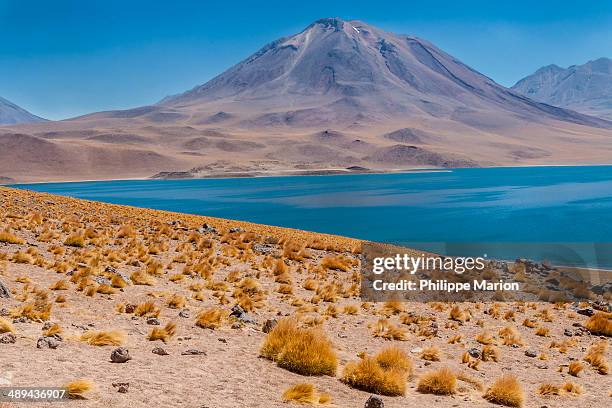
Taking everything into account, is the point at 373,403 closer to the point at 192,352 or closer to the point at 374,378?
the point at 374,378

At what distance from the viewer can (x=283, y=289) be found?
13.1 m

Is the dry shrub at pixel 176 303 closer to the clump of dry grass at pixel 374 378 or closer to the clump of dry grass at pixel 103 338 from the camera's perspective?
the clump of dry grass at pixel 103 338

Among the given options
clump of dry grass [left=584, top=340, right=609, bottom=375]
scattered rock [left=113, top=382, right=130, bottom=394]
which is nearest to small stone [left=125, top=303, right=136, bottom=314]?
scattered rock [left=113, top=382, right=130, bottom=394]

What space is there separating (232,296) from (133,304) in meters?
2.55

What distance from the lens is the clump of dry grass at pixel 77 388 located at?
546 centimetres

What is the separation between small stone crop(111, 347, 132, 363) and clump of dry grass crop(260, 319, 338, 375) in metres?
1.91

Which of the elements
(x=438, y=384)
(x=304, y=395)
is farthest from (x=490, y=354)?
(x=304, y=395)

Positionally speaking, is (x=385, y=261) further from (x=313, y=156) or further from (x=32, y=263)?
(x=313, y=156)

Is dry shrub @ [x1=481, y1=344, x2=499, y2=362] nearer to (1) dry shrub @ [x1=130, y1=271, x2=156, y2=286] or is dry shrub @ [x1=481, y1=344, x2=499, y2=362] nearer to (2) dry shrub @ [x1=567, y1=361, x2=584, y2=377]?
(2) dry shrub @ [x1=567, y1=361, x2=584, y2=377]

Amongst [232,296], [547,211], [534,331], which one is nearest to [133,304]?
[232,296]

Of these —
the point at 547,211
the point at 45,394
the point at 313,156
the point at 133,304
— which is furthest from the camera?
the point at 313,156

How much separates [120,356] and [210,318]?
8.77 feet

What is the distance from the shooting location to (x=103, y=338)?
24.9ft

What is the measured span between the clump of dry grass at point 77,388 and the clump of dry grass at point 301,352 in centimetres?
273
